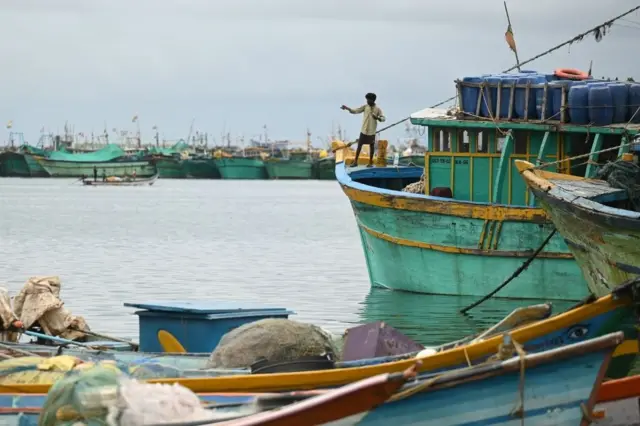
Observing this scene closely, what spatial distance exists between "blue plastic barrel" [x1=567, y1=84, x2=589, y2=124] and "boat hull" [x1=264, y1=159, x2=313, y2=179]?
392 ft

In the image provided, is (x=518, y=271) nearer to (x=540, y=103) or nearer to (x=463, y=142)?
(x=540, y=103)

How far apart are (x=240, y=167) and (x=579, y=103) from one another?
12284 centimetres

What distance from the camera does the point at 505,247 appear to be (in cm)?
2159

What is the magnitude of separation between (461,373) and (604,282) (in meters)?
7.37

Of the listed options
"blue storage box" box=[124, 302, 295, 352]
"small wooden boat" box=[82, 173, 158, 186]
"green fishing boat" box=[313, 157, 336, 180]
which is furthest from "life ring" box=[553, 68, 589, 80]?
"green fishing boat" box=[313, 157, 336, 180]

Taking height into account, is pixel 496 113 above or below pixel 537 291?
above

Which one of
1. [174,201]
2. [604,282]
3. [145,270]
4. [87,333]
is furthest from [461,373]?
[174,201]

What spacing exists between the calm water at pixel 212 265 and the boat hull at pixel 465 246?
37cm

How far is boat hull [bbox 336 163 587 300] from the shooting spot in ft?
69.9

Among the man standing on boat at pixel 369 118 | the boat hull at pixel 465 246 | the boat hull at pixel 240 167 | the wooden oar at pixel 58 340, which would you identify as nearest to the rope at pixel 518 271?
the boat hull at pixel 465 246

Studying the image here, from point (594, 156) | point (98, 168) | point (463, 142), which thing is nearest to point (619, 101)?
point (594, 156)

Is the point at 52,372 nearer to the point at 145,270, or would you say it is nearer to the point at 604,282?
the point at 604,282

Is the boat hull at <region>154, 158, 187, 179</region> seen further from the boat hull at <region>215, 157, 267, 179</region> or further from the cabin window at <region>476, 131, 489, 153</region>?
the cabin window at <region>476, 131, 489, 153</region>

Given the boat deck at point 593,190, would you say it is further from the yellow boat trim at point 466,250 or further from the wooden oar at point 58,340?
the wooden oar at point 58,340
